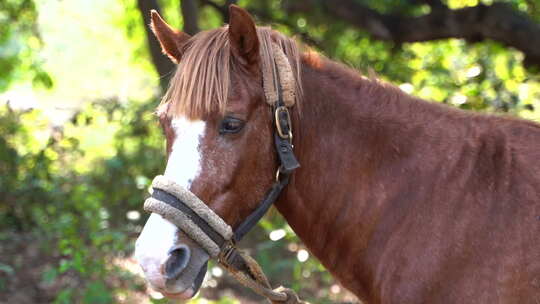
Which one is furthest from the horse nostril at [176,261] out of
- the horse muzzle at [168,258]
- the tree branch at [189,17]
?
the tree branch at [189,17]

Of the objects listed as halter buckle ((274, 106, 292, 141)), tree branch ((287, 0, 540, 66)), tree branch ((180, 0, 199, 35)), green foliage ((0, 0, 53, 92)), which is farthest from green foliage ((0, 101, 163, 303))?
halter buckle ((274, 106, 292, 141))

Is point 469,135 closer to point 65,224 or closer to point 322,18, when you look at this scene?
point 65,224

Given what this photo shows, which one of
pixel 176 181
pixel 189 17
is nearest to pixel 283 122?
pixel 176 181

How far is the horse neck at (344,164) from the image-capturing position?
2.63 metres

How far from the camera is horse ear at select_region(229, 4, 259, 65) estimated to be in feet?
8.22

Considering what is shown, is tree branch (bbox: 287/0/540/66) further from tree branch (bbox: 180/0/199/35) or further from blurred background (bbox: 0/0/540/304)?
tree branch (bbox: 180/0/199/35)

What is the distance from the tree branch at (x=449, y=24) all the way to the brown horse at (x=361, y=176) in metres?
3.34

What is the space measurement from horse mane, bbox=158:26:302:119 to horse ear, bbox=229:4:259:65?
Result: 0.03 m

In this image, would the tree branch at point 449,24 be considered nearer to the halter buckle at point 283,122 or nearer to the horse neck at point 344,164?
the horse neck at point 344,164

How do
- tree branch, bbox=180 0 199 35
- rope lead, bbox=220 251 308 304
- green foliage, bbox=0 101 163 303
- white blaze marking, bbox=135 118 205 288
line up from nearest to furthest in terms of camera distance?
1. white blaze marking, bbox=135 118 205 288
2. rope lead, bbox=220 251 308 304
3. tree branch, bbox=180 0 199 35
4. green foliage, bbox=0 101 163 303

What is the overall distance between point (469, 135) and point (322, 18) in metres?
4.27

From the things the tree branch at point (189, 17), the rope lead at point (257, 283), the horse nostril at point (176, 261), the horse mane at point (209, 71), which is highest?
the horse mane at point (209, 71)

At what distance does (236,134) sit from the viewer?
2490 mm

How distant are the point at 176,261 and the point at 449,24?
14.5 ft
